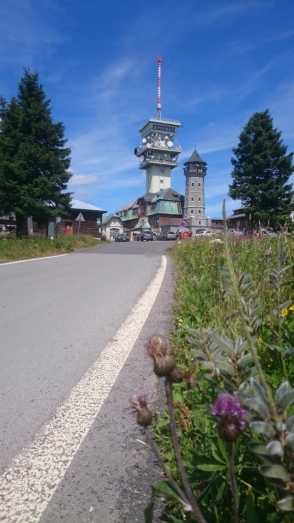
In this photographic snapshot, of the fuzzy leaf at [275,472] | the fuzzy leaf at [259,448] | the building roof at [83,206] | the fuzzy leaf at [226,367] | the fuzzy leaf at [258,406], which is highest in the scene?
the building roof at [83,206]

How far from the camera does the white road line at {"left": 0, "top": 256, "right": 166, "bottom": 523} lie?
1336 mm

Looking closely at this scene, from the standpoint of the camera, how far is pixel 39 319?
4.27 meters

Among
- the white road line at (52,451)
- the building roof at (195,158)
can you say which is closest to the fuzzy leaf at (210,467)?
the white road line at (52,451)

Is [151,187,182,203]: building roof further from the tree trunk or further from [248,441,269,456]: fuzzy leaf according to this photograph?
[248,441,269,456]: fuzzy leaf

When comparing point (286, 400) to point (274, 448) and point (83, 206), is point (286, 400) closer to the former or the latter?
point (274, 448)

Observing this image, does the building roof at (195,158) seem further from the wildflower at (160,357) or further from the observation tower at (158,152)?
the wildflower at (160,357)

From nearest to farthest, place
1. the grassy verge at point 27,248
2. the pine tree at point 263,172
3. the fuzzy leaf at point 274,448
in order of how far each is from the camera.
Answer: the fuzzy leaf at point 274,448 → the grassy verge at point 27,248 → the pine tree at point 263,172

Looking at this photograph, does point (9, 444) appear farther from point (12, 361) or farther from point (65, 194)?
point (65, 194)

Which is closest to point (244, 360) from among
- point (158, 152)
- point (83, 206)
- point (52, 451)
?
point (52, 451)

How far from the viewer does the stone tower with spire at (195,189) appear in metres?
71.4

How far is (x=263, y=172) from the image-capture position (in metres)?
32.6

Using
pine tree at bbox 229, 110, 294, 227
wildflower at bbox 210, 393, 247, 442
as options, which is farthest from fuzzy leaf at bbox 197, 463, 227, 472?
pine tree at bbox 229, 110, 294, 227

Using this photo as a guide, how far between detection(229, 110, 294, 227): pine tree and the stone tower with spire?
36320 mm

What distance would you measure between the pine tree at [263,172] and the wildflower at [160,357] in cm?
3245
